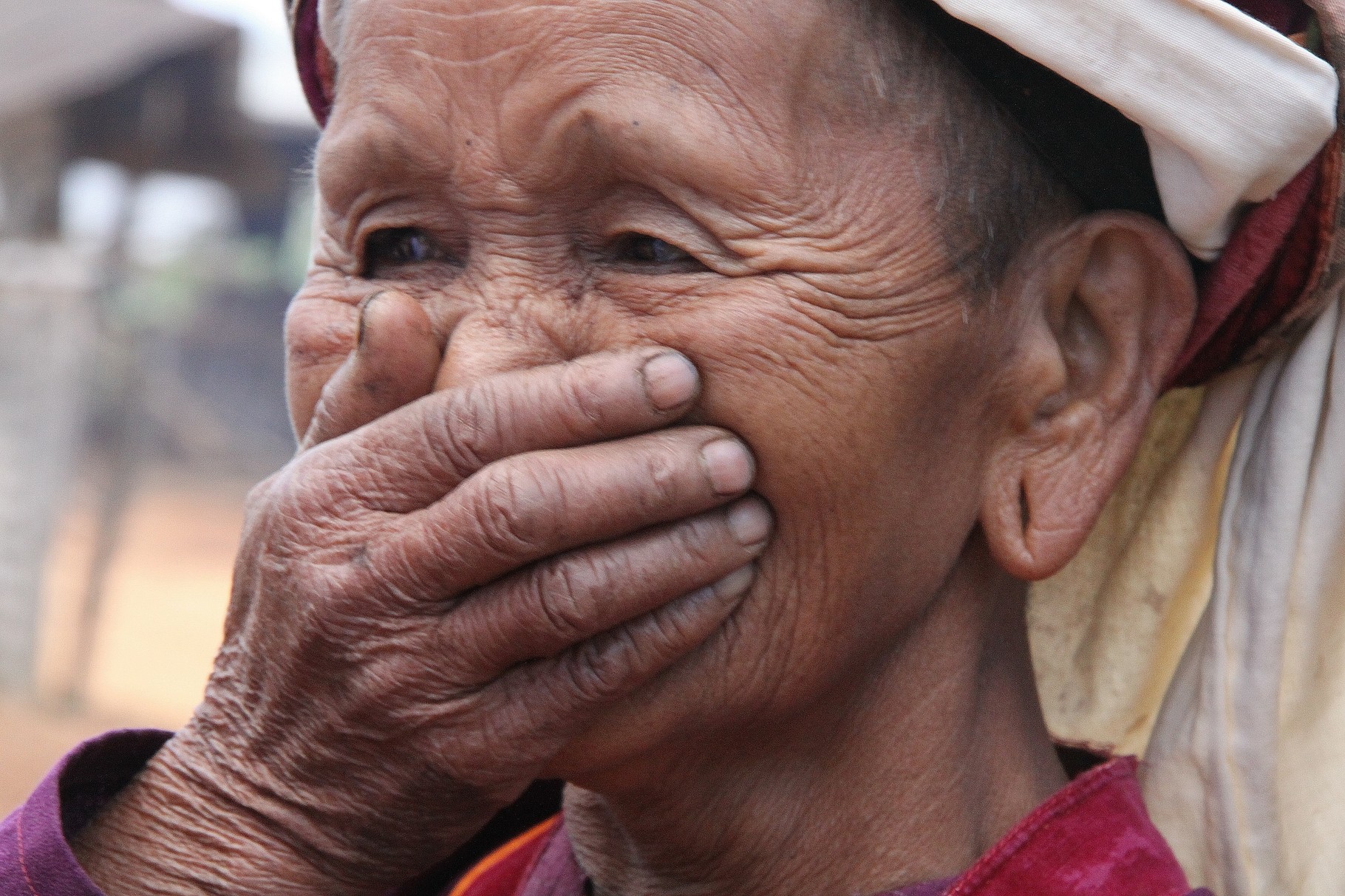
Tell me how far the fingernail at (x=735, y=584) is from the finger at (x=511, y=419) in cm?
22

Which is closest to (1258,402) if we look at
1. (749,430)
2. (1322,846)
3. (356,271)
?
(1322,846)

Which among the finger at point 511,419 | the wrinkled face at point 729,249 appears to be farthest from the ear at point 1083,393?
the finger at point 511,419

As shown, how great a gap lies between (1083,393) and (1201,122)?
0.44 m

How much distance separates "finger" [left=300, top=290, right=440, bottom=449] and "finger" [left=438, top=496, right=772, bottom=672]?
0.94ft

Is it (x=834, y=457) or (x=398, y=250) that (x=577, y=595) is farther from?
(x=398, y=250)

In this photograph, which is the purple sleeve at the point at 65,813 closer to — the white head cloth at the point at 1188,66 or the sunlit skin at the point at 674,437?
the sunlit skin at the point at 674,437

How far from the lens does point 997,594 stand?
2.22 metres

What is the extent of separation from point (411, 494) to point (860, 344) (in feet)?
2.02

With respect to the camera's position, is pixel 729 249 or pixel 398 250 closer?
pixel 729 249

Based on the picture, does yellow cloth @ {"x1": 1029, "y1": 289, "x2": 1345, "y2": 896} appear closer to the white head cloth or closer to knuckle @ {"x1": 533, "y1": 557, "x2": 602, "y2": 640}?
the white head cloth

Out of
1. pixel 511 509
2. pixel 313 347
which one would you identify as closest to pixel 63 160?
pixel 313 347

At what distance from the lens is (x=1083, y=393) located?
2074 millimetres

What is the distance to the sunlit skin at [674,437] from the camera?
172cm

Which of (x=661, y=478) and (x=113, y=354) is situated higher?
(x=661, y=478)
